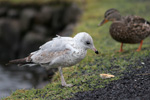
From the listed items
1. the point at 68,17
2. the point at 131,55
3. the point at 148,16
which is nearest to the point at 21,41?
the point at 68,17

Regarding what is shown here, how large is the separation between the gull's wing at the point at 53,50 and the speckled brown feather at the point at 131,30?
2291mm

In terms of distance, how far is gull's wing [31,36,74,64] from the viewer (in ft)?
16.5

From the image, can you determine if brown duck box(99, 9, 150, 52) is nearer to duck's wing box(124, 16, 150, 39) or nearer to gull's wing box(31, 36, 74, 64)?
duck's wing box(124, 16, 150, 39)

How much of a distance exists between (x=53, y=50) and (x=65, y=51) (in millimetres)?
301

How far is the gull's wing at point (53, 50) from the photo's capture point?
5.04 meters

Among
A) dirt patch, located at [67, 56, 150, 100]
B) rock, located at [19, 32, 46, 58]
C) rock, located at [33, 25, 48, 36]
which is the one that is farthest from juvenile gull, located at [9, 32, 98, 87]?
rock, located at [33, 25, 48, 36]

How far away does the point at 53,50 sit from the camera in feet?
17.0

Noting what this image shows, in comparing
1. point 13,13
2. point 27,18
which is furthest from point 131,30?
point 13,13

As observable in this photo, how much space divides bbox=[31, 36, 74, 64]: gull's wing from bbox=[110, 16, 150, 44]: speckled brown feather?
90.2 inches

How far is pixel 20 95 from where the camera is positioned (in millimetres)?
5328

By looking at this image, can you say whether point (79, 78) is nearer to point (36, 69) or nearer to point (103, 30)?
point (36, 69)

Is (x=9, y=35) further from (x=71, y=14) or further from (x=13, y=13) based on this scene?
(x=71, y=14)

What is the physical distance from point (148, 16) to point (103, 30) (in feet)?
7.61

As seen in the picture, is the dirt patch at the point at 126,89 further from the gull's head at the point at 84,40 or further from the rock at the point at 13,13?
the rock at the point at 13,13
